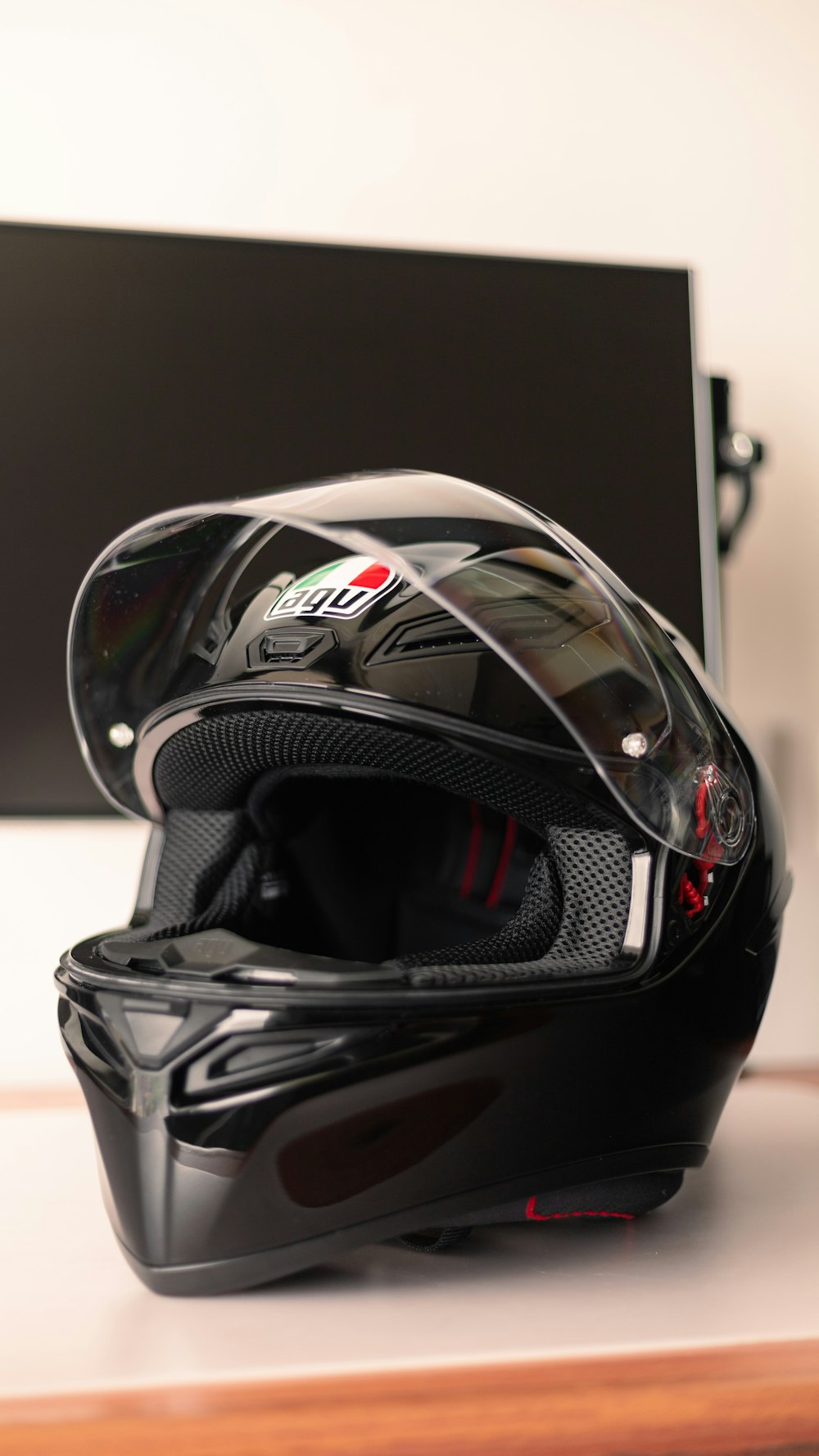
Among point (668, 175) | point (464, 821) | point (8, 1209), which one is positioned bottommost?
point (8, 1209)

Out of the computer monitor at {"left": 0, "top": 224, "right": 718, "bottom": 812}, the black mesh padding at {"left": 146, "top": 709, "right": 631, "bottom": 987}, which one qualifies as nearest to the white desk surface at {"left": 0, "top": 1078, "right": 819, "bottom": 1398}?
the black mesh padding at {"left": 146, "top": 709, "right": 631, "bottom": 987}

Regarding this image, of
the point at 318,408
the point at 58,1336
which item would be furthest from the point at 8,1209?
the point at 318,408

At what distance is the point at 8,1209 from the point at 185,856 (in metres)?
0.20

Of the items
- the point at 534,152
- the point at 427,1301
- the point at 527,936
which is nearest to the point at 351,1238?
the point at 427,1301

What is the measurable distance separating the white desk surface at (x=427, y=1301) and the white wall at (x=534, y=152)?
21.3 inches

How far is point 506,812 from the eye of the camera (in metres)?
0.51

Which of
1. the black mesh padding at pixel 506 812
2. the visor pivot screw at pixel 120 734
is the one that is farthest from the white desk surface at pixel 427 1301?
the visor pivot screw at pixel 120 734

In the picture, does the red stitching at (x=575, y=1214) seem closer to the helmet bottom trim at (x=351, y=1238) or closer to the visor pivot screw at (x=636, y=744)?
the helmet bottom trim at (x=351, y=1238)

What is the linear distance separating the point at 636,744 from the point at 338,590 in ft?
0.59

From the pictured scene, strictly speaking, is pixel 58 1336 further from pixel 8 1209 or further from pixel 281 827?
pixel 281 827

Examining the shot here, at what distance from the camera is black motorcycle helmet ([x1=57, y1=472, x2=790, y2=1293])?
0.41 meters

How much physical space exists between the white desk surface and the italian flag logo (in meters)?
0.30

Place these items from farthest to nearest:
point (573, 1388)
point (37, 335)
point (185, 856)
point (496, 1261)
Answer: point (37, 335) < point (185, 856) < point (496, 1261) < point (573, 1388)

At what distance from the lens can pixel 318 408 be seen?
0.86m
